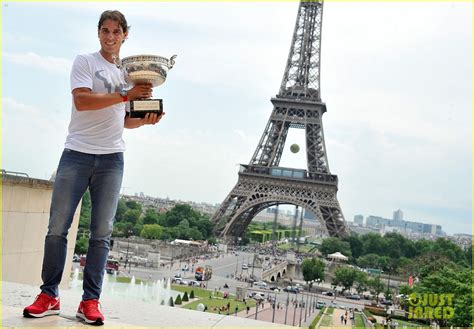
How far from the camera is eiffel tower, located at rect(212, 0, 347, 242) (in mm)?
46844

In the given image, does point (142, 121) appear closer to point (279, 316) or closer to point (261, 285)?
point (279, 316)

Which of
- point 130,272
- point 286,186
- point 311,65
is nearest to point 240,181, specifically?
point 286,186

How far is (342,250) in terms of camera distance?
53531 millimetres

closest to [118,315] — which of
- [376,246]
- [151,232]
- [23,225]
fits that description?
[23,225]

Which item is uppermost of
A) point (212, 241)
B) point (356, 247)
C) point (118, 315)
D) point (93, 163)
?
point (93, 163)

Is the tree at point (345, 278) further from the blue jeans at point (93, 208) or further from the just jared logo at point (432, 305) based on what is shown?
the blue jeans at point (93, 208)

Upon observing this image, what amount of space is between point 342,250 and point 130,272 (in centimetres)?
2662

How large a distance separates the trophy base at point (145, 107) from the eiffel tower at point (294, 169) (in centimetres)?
4294

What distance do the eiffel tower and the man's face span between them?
43055 mm

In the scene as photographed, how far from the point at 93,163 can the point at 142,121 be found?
43cm

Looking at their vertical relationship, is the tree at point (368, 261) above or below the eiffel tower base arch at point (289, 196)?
below


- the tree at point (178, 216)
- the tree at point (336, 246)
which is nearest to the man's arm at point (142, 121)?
the tree at point (336, 246)

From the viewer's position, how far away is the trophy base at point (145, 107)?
3.39 meters

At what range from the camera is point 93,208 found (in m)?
3.49
